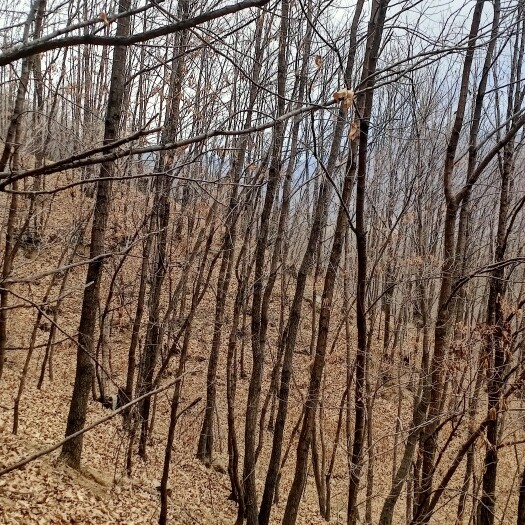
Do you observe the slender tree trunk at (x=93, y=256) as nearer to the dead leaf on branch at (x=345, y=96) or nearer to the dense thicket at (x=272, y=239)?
the dense thicket at (x=272, y=239)

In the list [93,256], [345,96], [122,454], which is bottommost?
[122,454]

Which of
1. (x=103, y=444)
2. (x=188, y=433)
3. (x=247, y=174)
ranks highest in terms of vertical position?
(x=247, y=174)

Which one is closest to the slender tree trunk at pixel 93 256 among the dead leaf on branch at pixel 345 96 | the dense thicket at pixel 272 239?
the dense thicket at pixel 272 239

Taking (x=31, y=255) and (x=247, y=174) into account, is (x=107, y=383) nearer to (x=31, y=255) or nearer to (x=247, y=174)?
(x=31, y=255)

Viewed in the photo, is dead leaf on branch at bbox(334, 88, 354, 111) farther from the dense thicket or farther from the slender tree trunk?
the slender tree trunk

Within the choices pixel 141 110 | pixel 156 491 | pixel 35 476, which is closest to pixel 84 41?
pixel 35 476

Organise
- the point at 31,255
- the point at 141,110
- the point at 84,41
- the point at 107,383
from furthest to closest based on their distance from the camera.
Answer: the point at 31,255, the point at 107,383, the point at 141,110, the point at 84,41

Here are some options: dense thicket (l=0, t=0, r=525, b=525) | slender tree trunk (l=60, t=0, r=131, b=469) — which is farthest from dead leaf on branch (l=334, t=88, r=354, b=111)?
slender tree trunk (l=60, t=0, r=131, b=469)

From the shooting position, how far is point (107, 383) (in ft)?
43.7

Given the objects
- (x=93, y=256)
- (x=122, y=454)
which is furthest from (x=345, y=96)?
(x=122, y=454)

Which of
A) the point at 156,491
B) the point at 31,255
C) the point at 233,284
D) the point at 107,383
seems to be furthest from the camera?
the point at 233,284

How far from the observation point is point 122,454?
8828 mm

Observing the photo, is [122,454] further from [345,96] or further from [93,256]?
[345,96]

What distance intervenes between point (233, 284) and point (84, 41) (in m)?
18.7
